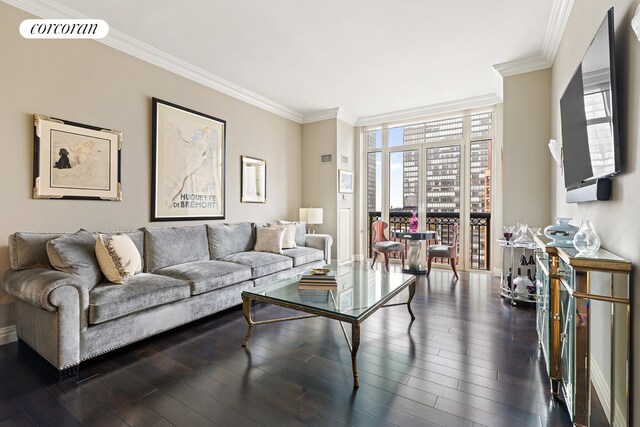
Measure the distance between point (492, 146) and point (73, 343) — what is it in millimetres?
5626

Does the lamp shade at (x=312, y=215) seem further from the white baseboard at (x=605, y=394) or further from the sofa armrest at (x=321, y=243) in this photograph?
the white baseboard at (x=605, y=394)

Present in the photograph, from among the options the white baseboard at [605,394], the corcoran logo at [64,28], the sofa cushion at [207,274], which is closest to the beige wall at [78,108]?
the corcoran logo at [64,28]

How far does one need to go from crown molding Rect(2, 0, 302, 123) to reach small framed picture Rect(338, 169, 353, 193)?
4.95ft

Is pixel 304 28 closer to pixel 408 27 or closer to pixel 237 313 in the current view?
pixel 408 27

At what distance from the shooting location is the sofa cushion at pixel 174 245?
3066 millimetres

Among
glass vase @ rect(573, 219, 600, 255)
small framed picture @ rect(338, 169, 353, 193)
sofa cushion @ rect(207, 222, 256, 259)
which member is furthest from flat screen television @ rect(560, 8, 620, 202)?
small framed picture @ rect(338, 169, 353, 193)

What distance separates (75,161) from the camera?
282 cm

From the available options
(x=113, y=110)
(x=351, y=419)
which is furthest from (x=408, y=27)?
(x=351, y=419)

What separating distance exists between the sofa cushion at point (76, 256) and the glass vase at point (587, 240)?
10.2 ft

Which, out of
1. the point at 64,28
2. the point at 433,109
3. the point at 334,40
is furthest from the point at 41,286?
the point at 433,109

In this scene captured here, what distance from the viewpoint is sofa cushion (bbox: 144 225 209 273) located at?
3.07 m

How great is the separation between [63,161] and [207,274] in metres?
1.62

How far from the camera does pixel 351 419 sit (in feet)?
5.17

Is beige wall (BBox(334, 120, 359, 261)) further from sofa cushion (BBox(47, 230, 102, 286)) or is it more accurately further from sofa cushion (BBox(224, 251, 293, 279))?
sofa cushion (BBox(47, 230, 102, 286))
